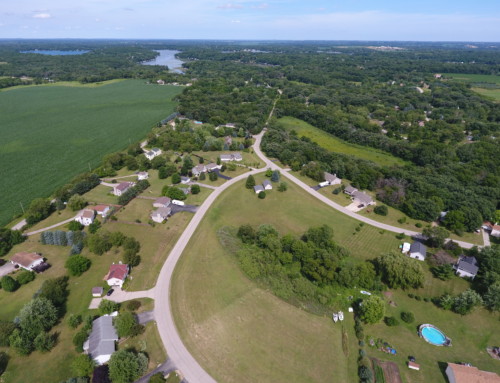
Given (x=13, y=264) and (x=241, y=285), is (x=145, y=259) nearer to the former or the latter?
(x=241, y=285)

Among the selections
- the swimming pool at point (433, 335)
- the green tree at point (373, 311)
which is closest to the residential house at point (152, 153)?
the green tree at point (373, 311)

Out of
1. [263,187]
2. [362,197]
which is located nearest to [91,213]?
[263,187]

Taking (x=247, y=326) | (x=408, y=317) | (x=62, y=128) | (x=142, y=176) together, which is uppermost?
(x=62, y=128)

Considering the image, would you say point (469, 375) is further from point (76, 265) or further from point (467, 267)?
point (76, 265)

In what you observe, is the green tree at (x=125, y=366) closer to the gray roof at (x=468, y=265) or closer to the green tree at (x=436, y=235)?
the gray roof at (x=468, y=265)

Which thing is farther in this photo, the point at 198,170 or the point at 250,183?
the point at 198,170

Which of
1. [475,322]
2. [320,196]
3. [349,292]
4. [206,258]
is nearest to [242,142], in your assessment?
[320,196]
